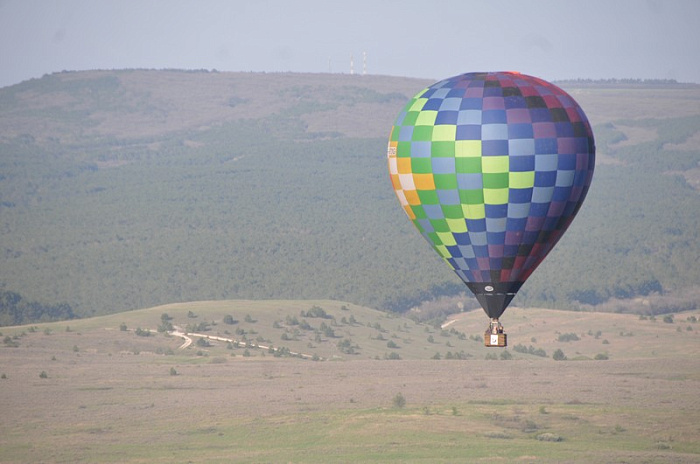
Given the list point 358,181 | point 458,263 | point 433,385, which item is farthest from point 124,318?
point 358,181

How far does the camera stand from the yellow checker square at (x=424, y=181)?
43094 mm

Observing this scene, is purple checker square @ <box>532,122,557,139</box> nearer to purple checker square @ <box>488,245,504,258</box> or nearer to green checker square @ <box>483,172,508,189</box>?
green checker square @ <box>483,172,508,189</box>

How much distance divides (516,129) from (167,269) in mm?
98924

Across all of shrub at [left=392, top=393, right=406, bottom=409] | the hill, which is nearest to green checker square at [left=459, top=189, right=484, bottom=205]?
shrub at [left=392, top=393, right=406, bottom=409]

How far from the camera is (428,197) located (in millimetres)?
43406

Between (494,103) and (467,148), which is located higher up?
(494,103)

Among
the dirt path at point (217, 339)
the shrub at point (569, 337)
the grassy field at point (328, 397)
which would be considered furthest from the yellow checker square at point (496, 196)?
A: the shrub at point (569, 337)

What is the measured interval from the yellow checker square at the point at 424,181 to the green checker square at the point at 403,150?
2.27 ft

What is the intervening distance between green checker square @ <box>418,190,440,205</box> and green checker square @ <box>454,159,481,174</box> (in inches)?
48.1

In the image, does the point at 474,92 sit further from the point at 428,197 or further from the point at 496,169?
the point at 428,197

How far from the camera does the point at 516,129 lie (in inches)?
1661

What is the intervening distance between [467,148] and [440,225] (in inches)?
102

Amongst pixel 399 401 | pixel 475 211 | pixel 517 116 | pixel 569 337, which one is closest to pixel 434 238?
pixel 475 211

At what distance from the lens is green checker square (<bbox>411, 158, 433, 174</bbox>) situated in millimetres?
42972
